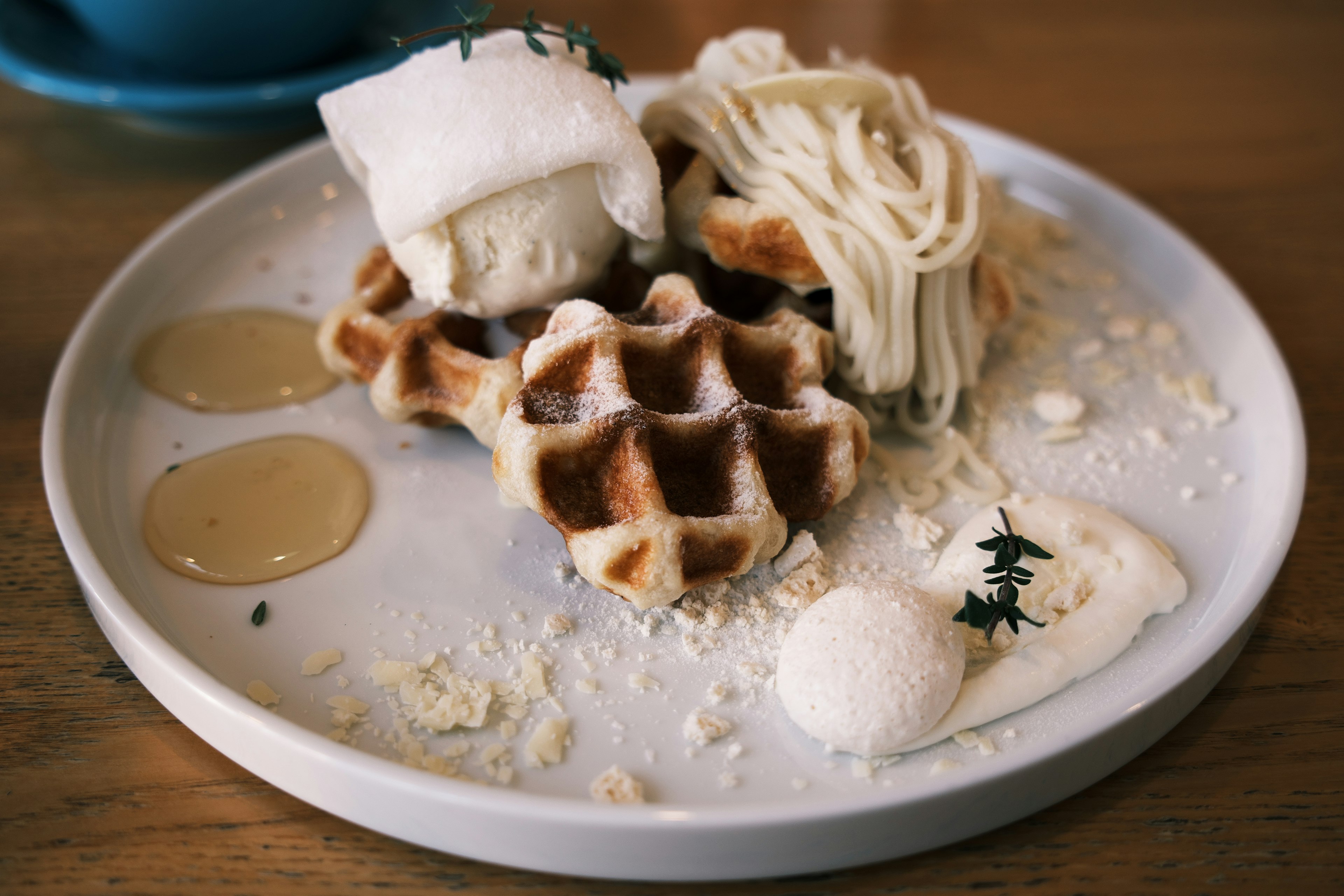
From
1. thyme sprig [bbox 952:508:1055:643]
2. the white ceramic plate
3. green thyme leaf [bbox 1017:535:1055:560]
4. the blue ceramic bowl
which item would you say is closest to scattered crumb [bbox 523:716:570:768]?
the white ceramic plate

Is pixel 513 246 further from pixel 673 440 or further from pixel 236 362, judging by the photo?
pixel 236 362

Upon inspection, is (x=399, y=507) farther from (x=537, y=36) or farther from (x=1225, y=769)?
(x=1225, y=769)

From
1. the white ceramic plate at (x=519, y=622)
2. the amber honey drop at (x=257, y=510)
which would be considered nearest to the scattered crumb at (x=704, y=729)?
the white ceramic plate at (x=519, y=622)

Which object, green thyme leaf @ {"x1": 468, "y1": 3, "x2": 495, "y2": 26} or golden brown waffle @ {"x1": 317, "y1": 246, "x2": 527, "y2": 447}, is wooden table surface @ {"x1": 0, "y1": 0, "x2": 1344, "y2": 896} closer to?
golden brown waffle @ {"x1": 317, "y1": 246, "x2": 527, "y2": 447}

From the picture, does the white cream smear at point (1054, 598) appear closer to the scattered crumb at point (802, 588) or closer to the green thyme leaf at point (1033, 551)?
the green thyme leaf at point (1033, 551)

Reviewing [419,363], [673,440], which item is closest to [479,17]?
[419,363]

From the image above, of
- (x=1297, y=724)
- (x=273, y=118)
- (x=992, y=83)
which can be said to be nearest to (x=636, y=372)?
(x=1297, y=724)

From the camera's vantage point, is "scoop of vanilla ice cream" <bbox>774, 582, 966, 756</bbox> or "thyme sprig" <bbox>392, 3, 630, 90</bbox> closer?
"scoop of vanilla ice cream" <bbox>774, 582, 966, 756</bbox>
